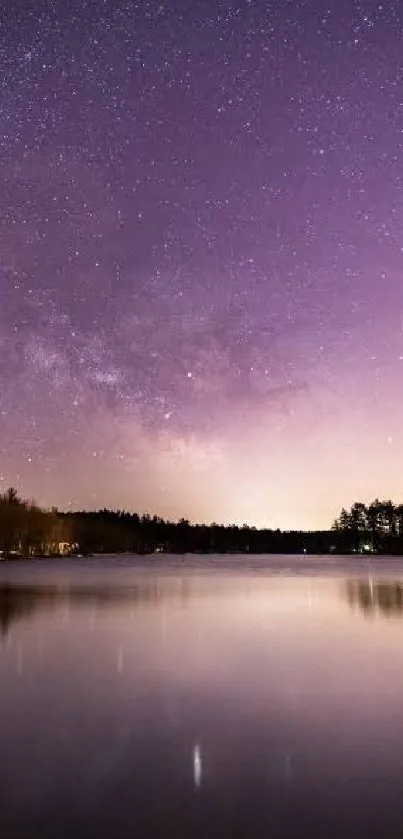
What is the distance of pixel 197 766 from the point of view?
10555mm

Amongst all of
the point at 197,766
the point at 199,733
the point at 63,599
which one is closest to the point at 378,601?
the point at 63,599

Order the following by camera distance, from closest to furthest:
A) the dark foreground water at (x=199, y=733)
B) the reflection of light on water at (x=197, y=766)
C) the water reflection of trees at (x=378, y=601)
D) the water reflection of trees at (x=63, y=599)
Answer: the dark foreground water at (x=199, y=733) → the reflection of light on water at (x=197, y=766) → the water reflection of trees at (x=63, y=599) → the water reflection of trees at (x=378, y=601)

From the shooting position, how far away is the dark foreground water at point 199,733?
27.5 ft

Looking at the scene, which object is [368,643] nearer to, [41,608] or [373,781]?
[373,781]

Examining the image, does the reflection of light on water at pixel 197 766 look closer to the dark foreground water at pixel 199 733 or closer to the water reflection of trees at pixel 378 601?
the dark foreground water at pixel 199 733

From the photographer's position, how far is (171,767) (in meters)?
10.5

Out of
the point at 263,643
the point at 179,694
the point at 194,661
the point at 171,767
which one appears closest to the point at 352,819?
the point at 171,767

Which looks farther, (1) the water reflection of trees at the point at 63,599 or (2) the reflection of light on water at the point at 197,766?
(1) the water reflection of trees at the point at 63,599

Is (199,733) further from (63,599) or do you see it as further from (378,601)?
(378,601)

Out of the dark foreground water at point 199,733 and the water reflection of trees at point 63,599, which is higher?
the water reflection of trees at point 63,599

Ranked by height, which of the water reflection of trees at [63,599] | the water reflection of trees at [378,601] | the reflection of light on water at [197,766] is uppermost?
the water reflection of trees at [63,599]

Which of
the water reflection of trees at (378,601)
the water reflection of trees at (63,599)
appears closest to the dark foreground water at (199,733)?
the water reflection of trees at (63,599)

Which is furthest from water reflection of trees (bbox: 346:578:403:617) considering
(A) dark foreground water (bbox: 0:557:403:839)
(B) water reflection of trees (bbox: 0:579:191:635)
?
(B) water reflection of trees (bbox: 0:579:191:635)

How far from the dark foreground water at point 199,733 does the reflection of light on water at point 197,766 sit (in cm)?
3
